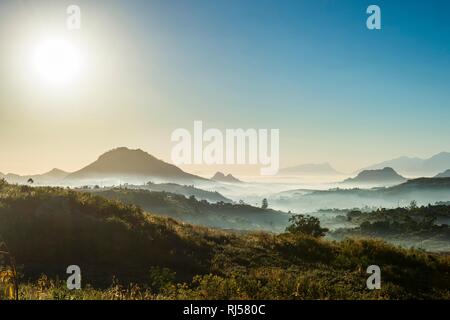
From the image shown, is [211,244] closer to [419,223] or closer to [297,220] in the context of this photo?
[297,220]

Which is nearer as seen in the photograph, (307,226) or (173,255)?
(173,255)

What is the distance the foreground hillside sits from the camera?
18.4 meters

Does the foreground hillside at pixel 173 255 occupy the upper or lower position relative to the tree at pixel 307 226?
upper

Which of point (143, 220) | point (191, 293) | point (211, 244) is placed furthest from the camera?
point (143, 220)

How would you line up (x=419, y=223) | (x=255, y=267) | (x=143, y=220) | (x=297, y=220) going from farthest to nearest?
(x=419, y=223) → (x=297, y=220) → (x=143, y=220) → (x=255, y=267)

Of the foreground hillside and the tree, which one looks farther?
the tree

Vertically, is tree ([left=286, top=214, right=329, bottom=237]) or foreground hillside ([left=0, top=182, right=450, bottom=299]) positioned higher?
foreground hillside ([left=0, top=182, right=450, bottom=299])

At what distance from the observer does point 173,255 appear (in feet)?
79.6

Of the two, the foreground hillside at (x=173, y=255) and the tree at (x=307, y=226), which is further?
the tree at (x=307, y=226)

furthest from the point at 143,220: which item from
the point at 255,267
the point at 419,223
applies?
Answer: the point at 419,223

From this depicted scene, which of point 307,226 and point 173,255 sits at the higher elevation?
point 173,255

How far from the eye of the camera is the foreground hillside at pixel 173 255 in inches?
723

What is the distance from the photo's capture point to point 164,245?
84.8 ft

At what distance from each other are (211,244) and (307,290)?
12368 millimetres
